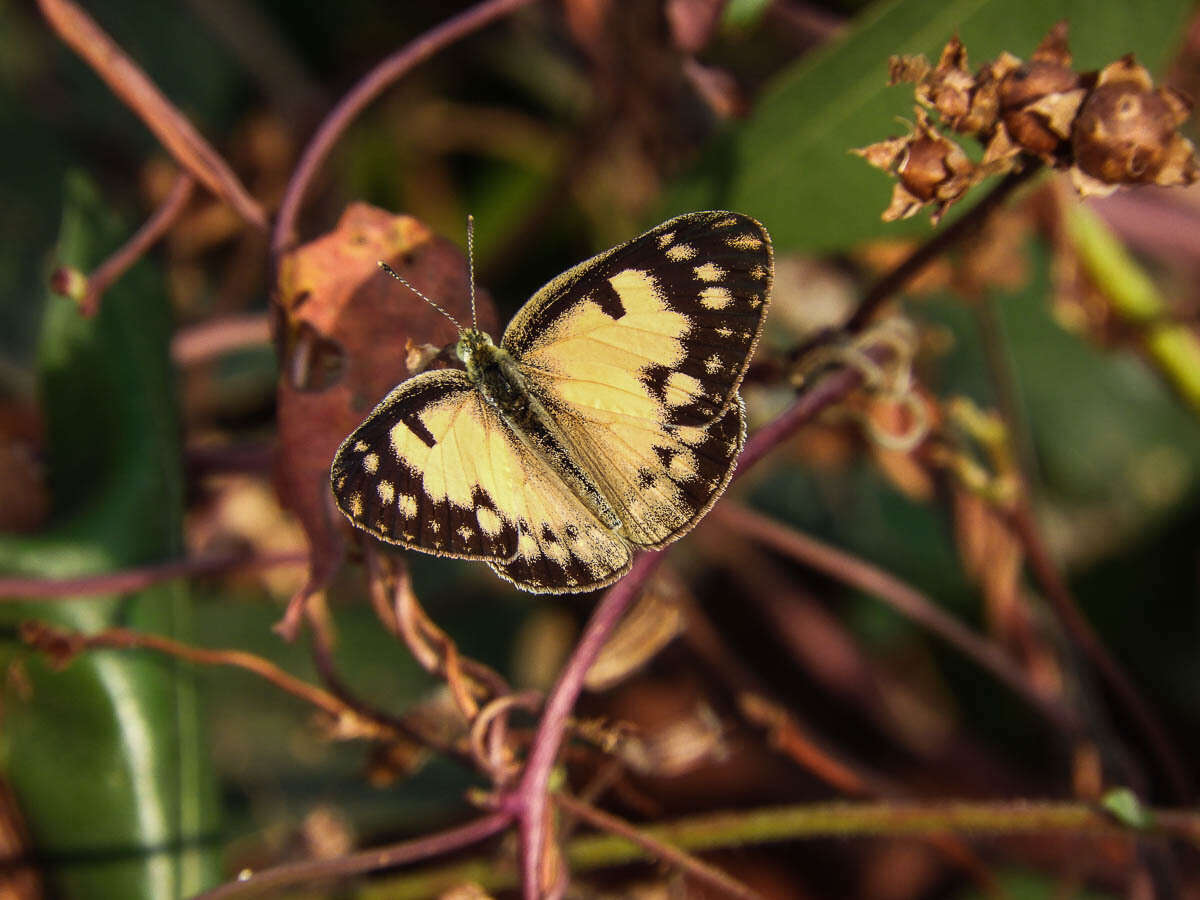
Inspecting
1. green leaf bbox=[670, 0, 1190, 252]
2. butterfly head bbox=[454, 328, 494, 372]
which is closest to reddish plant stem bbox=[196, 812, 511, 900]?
butterfly head bbox=[454, 328, 494, 372]

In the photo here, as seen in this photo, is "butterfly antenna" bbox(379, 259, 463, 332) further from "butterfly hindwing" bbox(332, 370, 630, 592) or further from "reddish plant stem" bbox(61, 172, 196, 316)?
"reddish plant stem" bbox(61, 172, 196, 316)

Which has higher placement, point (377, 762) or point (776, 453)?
point (377, 762)

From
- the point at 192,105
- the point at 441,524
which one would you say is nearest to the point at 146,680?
the point at 441,524

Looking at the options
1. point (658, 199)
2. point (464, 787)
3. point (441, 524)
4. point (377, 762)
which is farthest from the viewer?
point (464, 787)

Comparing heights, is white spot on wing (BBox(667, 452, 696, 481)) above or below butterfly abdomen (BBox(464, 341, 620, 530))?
below

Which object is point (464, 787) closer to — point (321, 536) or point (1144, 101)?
point (321, 536)

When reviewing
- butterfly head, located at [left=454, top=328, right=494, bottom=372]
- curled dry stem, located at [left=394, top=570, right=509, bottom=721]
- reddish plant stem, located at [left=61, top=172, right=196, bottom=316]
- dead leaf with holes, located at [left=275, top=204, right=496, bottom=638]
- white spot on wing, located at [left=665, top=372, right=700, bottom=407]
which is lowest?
curled dry stem, located at [left=394, top=570, right=509, bottom=721]
